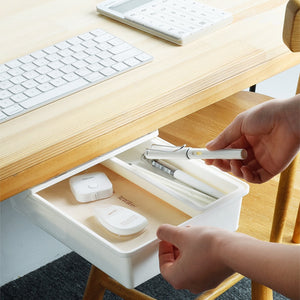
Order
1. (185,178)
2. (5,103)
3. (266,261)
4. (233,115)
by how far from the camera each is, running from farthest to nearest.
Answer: (233,115), (185,178), (5,103), (266,261)

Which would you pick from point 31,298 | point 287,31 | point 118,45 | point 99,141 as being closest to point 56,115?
point 99,141

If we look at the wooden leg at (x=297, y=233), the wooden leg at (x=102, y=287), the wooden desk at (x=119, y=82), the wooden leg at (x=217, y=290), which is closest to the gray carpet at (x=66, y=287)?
the wooden leg at (x=102, y=287)

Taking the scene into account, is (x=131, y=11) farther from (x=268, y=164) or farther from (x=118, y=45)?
(x=268, y=164)

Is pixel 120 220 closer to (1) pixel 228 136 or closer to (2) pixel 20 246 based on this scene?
(1) pixel 228 136

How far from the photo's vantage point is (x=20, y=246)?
1460 mm

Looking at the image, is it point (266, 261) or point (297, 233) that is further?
point (297, 233)

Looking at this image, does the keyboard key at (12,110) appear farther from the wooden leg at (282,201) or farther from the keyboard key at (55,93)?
the wooden leg at (282,201)

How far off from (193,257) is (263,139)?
0.27m

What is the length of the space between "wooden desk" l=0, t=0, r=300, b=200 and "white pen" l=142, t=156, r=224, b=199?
114 mm

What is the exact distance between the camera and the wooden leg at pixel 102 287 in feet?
3.70

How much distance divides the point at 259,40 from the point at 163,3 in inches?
7.8

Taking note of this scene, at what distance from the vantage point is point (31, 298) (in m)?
1.47

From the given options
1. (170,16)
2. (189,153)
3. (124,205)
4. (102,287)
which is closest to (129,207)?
(124,205)

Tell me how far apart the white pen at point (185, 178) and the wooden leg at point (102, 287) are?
31 centimetres
